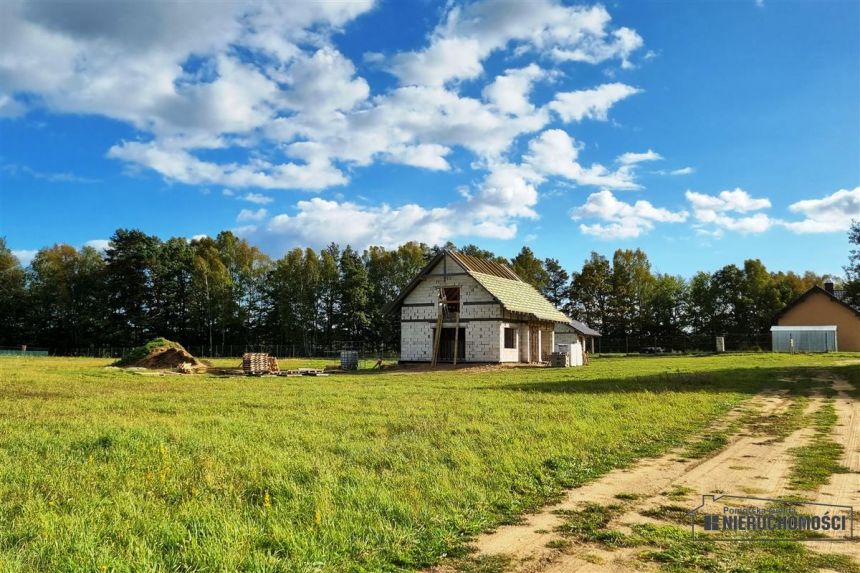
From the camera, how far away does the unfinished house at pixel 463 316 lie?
3577cm

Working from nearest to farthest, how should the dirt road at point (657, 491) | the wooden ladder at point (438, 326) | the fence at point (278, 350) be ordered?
the dirt road at point (657, 491), the wooden ladder at point (438, 326), the fence at point (278, 350)

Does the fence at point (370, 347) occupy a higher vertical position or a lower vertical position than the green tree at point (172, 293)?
lower

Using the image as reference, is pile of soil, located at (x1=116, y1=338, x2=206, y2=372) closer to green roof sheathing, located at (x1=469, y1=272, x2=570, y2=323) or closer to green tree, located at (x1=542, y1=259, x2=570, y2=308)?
green roof sheathing, located at (x1=469, y1=272, x2=570, y2=323)

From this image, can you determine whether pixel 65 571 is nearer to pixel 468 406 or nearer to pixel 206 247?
pixel 468 406

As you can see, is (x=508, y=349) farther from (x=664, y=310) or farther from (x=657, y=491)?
(x=664, y=310)

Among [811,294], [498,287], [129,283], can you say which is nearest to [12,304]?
[129,283]

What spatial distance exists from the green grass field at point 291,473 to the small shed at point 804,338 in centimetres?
4880

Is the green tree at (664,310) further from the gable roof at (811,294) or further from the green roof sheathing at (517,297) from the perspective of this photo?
the green roof sheathing at (517,297)

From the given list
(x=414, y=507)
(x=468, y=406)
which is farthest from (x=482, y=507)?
(x=468, y=406)

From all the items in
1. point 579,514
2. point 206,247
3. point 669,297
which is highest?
point 206,247

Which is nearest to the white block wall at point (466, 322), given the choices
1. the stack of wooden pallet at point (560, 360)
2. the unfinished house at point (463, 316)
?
the unfinished house at point (463, 316)

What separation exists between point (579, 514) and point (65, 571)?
14.7 feet

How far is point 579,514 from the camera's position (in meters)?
5.88

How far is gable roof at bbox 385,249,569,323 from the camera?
35.8 meters
